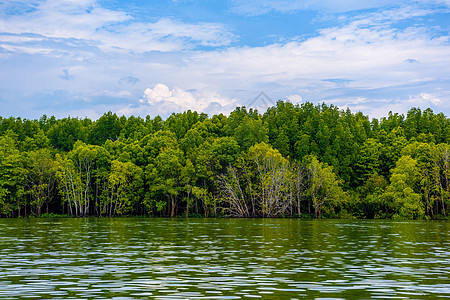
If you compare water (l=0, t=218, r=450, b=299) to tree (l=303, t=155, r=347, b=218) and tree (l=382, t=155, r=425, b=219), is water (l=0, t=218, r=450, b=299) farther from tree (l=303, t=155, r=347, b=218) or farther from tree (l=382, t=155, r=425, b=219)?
tree (l=303, t=155, r=347, b=218)

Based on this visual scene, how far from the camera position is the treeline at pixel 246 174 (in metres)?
128

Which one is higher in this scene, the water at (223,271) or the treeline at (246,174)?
the treeline at (246,174)

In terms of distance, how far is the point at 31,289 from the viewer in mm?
20812

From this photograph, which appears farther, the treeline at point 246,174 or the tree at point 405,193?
the treeline at point 246,174

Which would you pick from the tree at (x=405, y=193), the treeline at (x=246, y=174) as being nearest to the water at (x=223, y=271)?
the tree at (x=405, y=193)

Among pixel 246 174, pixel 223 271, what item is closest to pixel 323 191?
pixel 246 174

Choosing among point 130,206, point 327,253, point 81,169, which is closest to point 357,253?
point 327,253

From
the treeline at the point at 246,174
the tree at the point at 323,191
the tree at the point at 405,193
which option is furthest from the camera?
the tree at the point at 323,191

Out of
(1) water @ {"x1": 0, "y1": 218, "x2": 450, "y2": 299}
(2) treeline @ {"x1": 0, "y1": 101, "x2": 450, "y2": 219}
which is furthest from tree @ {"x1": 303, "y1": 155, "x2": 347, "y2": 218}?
(1) water @ {"x1": 0, "y1": 218, "x2": 450, "y2": 299}

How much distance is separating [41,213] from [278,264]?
129050 millimetres

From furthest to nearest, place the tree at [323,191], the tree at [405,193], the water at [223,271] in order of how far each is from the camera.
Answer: the tree at [323,191] → the tree at [405,193] → the water at [223,271]

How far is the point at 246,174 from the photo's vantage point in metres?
133

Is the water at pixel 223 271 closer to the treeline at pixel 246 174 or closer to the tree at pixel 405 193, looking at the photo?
the tree at pixel 405 193

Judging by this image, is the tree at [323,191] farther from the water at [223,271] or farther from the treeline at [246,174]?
the water at [223,271]
